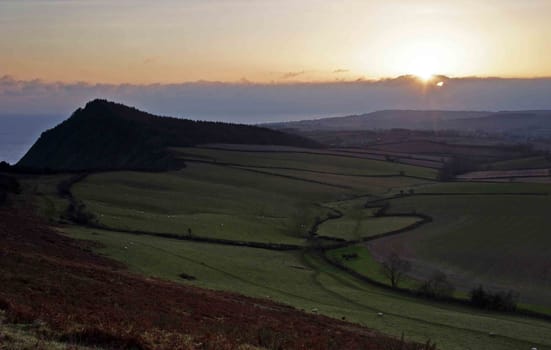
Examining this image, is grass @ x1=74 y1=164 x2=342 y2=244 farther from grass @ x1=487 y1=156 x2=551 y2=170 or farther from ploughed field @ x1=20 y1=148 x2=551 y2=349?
grass @ x1=487 y1=156 x2=551 y2=170

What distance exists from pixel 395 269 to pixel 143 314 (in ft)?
122

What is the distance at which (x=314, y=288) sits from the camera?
1993 inches

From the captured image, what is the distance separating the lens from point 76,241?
50531 millimetres

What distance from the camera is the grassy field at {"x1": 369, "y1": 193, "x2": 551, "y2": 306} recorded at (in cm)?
6000

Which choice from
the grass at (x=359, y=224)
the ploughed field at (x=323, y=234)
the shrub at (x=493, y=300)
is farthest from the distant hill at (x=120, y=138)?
the shrub at (x=493, y=300)

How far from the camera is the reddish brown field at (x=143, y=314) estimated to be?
1920cm

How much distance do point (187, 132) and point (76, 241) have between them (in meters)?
127

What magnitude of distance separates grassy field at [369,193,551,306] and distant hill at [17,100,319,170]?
7505cm

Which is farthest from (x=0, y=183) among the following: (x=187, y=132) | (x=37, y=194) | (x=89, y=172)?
(x=187, y=132)

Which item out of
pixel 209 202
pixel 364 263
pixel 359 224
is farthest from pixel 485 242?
pixel 209 202

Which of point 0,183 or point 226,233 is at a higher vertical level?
point 0,183

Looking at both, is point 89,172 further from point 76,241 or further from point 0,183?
point 76,241

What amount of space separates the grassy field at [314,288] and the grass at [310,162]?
253 feet

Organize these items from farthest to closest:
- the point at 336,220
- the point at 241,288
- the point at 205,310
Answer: the point at 336,220 → the point at 241,288 → the point at 205,310
